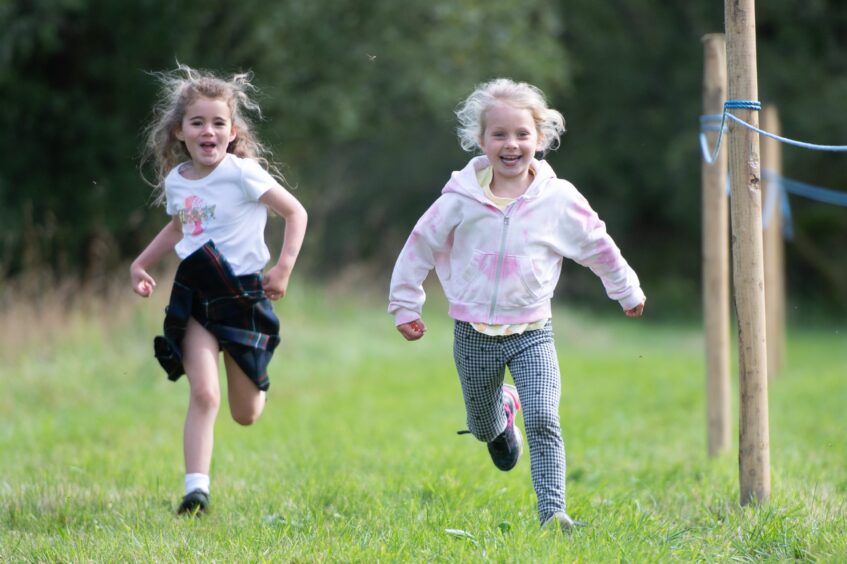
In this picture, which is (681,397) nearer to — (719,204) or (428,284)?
(719,204)

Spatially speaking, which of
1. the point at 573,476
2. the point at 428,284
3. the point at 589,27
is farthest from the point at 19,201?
the point at 589,27

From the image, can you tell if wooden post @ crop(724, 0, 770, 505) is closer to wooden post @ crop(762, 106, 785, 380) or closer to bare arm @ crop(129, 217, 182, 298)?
bare arm @ crop(129, 217, 182, 298)

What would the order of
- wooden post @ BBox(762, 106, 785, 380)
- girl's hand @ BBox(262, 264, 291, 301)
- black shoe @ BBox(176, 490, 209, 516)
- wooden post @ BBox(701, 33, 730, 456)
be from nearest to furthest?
girl's hand @ BBox(262, 264, 291, 301), black shoe @ BBox(176, 490, 209, 516), wooden post @ BBox(701, 33, 730, 456), wooden post @ BBox(762, 106, 785, 380)

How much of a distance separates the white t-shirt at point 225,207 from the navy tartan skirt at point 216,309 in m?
0.05

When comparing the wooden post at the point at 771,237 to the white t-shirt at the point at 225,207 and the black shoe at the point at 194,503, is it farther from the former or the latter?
the black shoe at the point at 194,503

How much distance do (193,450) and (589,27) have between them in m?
24.3

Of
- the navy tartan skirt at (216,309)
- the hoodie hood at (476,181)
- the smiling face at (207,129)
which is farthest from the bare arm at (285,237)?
the hoodie hood at (476,181)

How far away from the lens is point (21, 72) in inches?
587

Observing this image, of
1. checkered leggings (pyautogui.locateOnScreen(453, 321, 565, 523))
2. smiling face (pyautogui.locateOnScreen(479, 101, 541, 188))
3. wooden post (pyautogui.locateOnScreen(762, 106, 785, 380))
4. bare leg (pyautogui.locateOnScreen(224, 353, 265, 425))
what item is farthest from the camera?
wooden post (pyautogui.locateOnScreen(762, 106, 785, 380))

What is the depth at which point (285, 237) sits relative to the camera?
16.3ft

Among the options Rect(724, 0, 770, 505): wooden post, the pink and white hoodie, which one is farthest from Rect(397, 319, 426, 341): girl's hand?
Rect(724, 0, 770, 505): wooden post

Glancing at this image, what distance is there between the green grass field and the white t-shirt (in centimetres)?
116

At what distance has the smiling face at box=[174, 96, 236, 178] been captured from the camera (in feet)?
16.4

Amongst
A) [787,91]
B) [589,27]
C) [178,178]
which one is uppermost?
[589,27]
